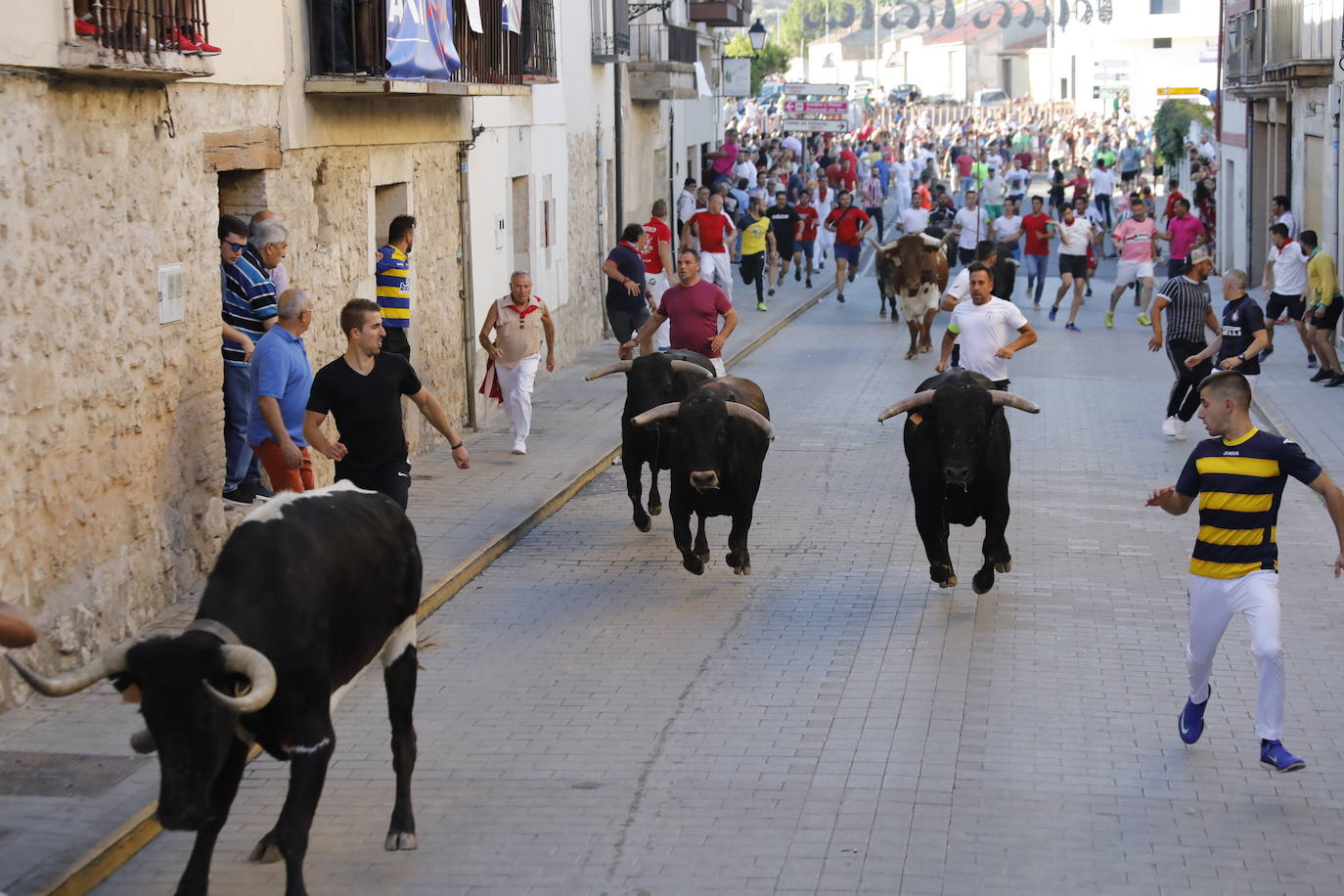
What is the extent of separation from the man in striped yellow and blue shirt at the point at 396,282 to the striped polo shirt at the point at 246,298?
2.92m

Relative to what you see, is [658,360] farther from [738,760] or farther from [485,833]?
[485,833]

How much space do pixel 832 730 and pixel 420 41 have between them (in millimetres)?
8056

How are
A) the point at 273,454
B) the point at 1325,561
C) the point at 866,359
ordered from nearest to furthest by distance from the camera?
the point at 273,454
the point at 1325,561
the point at 866,359

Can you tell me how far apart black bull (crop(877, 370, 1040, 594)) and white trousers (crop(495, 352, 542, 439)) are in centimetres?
549

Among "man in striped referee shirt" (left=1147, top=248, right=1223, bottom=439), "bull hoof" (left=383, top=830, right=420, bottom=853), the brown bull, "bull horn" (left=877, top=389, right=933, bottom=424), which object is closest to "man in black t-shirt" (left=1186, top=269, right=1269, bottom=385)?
"man in striped referee shirt" (left=1147, top=248, right=1223, bottom=439)

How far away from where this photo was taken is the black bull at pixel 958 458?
1045 centimetres

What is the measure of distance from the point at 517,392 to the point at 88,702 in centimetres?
746

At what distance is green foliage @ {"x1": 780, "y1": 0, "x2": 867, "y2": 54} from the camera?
17012 cm

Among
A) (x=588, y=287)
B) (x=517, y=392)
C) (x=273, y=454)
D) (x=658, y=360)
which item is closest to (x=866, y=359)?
(x=588, y=287)

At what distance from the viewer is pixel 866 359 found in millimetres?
→ 23031

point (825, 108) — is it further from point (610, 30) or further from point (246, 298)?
point (246, 298)

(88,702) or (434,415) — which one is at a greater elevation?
(434,415)

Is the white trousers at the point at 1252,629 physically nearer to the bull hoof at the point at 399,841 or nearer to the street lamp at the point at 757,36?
the bull hoof at the point at 399,841

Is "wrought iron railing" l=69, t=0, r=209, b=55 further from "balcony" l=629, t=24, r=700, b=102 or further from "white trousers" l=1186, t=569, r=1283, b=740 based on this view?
"balcony" l=629, t=24, r=700, b=102
